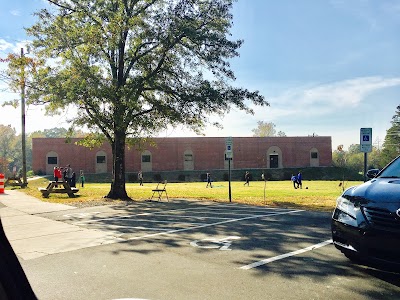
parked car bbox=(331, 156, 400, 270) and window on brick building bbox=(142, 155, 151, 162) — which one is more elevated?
window on brick building bbox=(142, 155, 151, 162)

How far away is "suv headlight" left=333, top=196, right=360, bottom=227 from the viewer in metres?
4.43

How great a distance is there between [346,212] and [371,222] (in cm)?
47

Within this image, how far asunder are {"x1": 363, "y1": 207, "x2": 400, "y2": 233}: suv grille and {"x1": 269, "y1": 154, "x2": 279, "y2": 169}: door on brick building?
2422 inches

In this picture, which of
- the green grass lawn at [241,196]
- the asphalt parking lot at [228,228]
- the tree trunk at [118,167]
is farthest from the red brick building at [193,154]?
the asphalt parking lot at [228,228]

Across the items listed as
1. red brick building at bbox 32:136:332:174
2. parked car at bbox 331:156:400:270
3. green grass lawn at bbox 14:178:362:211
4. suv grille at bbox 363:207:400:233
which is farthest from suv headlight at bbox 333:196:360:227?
red brick building at bbox 32:136:332:174

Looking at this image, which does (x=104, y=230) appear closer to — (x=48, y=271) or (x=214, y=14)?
(x=48, y=271)

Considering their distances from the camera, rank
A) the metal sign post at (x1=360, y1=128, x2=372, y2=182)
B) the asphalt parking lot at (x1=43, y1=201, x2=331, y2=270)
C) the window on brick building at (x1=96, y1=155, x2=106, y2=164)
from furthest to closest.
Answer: the window on brick building at (x1=96, y1=155, x2=106, y2=164) → the metal sign post at (x1=360, y1=128, x2=372, y2=182) → the asphalt parking lot at (x1=43, y1=201, x2=331, y2=270)

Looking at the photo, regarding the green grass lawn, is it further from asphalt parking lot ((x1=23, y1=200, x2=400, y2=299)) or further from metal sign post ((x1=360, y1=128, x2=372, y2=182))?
asphalt parking lot ((x1=23, y1=200, x2=400, y2=299))

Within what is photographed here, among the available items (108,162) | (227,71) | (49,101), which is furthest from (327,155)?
(49,101)

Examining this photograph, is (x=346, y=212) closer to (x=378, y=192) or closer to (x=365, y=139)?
(x=378, y=192)

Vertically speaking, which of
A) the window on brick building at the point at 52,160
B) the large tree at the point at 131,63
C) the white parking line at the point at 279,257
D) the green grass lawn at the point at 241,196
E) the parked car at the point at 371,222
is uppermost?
the large tree at the point at 131,63

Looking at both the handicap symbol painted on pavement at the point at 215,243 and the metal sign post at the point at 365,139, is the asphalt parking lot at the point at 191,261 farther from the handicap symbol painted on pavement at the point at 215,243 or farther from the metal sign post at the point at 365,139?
the metal sign post at the point at 365,139

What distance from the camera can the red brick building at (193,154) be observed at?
185 ft

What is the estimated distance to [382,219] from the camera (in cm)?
407
